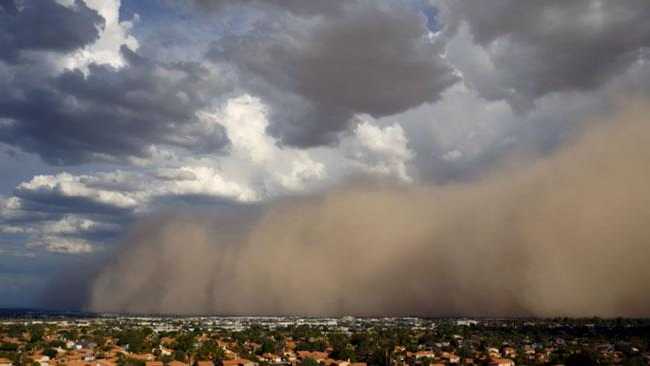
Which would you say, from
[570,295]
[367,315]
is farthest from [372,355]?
[367,315]

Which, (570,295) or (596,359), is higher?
(570,295)

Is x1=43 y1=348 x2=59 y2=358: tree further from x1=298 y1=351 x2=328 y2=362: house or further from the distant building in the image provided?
x1=298 y1=351 x2=328 y2=362: house

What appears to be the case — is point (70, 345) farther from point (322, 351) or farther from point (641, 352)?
point (641, 352)

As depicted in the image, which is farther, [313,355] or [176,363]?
[313,355]

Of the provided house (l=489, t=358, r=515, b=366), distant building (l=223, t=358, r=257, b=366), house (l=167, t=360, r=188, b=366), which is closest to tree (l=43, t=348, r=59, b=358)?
house (l=167, t=360, r=188, b=366)

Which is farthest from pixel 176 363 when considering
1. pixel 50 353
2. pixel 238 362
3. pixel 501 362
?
pixel 501 362

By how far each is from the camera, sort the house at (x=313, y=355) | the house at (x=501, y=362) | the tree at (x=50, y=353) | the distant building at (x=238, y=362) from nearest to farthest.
Result: 1. the distant building at (x=238, y=362)
2. the house at (x=501, y=362)
3. the tree at (x=50, y=353)
4. the house at (x=313, y=355)

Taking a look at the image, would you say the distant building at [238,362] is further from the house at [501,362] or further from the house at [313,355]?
the house at [501,362]

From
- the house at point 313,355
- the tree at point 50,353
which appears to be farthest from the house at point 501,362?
the tree at point 50,353

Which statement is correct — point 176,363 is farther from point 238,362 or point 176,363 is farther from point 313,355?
point 313,355

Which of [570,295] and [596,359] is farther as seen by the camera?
[570,295]

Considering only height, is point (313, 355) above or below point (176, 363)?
above
